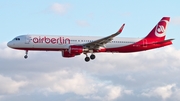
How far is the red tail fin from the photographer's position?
429 ft

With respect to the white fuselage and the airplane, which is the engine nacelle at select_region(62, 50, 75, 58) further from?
the white fuselage

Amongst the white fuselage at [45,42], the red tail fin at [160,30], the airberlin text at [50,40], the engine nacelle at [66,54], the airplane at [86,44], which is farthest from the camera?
the red tail fin at [160,30]

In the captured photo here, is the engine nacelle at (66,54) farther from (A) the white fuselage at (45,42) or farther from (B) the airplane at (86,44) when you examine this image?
(A) the white fuselage at (45,42)

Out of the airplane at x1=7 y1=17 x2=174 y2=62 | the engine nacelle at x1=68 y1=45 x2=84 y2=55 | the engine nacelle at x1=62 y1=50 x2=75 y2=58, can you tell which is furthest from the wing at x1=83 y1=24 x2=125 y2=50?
the engine nacelle at x1=62 y1=50 x2=75 y2=58

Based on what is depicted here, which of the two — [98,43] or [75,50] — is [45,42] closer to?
[75,50]

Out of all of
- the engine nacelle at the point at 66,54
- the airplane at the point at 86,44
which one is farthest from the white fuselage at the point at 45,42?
the engine nacelle at the point at 66,54

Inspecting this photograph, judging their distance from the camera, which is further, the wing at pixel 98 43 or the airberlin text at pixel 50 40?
the wing at pixel 98 43

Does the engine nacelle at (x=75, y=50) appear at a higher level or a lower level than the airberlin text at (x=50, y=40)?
lower

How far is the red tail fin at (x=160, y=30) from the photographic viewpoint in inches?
5143

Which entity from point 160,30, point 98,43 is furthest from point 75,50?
point 160,30

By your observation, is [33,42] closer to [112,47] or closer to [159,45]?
[112,47]

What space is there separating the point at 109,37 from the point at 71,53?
25.4 feet

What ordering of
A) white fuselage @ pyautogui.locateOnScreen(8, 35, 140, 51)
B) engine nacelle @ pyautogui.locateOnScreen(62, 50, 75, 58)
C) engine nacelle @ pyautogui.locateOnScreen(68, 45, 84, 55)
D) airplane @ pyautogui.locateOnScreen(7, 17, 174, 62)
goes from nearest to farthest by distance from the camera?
1. white fuselage @ pyautogui.locateOnScreen(8, 35, 140, 51)
2. airplane @ pyautogui.locateOnScreen(7, 17, 174, 62)
3. engine nacelle @ pyautogui.locateOnScreen(68, 45, 84, 55)
4. engine nacelle @ pyautogui.locateOnScreen(62, 50, 75, 58)

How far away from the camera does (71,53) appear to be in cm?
11975
